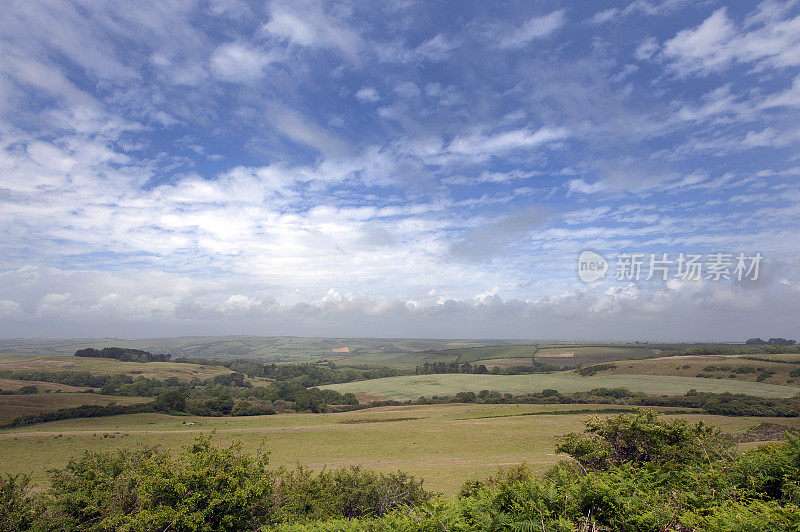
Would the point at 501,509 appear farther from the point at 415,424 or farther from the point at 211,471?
the point at 415,424

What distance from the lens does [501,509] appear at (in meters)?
11.3

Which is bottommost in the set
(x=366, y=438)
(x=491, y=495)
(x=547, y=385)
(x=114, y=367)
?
(x=114, y=367)

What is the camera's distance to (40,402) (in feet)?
288

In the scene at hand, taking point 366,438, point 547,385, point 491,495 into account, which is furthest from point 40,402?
point 547,385

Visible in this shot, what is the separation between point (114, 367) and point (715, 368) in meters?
228

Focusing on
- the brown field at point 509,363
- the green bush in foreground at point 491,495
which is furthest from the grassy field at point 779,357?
the green bush in foreground at point 491,495

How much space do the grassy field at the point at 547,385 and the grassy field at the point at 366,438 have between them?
2852 centimetres

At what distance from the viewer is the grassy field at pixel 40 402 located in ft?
256

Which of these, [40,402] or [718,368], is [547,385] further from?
[40,402]

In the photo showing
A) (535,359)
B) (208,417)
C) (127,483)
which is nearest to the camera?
(127,483)

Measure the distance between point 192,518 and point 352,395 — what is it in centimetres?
11417

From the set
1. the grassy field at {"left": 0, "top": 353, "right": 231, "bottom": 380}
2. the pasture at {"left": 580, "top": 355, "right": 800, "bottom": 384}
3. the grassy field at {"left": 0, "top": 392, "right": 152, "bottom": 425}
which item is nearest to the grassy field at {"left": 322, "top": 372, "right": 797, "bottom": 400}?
the pasture at {"left": 580, "top": 355, "right": 800, "bottom": 384}

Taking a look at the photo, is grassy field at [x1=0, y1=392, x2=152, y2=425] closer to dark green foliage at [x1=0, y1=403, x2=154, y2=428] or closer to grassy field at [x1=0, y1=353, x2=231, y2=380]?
dark green foliage at [x1=0, y1=403, x2=154, y2=428]

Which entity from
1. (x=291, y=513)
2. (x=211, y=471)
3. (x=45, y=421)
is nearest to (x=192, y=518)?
(x=211, y=471)
